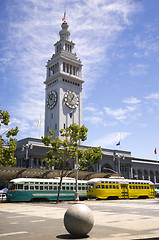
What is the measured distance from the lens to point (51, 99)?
3334 inches

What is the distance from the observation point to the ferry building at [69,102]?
78944 millimetres

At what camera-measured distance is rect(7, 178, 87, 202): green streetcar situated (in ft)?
108

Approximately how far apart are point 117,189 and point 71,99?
46973mm

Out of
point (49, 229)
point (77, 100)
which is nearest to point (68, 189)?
point (49, 229)

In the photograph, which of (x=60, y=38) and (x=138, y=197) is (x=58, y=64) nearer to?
(x=60, y=38)

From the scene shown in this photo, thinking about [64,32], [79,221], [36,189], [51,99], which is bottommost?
[36,189]

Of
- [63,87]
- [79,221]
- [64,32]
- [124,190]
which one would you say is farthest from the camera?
[64,32]

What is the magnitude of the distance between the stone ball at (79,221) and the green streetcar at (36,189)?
25.4 meters

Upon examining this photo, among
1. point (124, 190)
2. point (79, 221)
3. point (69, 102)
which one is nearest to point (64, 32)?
point (69, 102)

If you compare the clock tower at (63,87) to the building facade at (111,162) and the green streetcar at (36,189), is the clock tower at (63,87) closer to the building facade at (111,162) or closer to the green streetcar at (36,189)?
the building facade at (111,162)

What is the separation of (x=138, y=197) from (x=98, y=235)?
39094 mm

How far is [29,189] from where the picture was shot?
33.8 meters

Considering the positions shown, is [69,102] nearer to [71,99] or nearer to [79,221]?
[71,99]

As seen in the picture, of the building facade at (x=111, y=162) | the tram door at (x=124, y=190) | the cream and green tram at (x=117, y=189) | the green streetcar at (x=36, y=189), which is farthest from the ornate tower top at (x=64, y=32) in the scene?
the green streetcar at (x=36, y=189)
